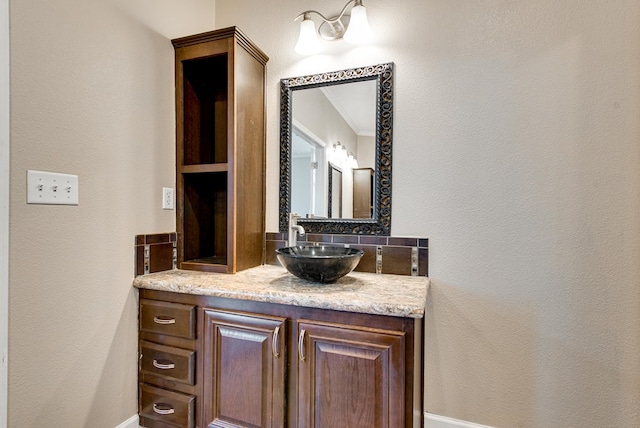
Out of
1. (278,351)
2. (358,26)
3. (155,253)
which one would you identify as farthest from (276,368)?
(358,26)

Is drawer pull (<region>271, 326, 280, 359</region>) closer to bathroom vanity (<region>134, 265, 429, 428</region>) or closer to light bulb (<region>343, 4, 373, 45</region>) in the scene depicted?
bathroom vanity (<region>134, 265, 429, 428</region>)

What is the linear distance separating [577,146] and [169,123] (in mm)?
2007

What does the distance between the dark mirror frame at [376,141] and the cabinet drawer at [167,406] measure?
1018 millimetres

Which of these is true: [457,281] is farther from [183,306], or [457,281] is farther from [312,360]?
[183,306]

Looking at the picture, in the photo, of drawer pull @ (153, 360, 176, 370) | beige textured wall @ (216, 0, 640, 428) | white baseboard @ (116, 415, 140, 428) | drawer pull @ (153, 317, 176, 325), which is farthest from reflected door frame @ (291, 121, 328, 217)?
white baseboard @ (116, 415, 140, 428)

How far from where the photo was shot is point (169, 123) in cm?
171

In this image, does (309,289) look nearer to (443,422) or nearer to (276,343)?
(276,343)

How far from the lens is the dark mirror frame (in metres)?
1.63

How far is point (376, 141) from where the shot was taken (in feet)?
5.41

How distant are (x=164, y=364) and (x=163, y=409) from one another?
0.71 ft

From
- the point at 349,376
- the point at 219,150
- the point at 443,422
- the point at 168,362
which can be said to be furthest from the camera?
the point at 219,150

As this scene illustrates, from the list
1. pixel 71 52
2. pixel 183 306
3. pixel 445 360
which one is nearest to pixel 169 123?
pixel 71 52

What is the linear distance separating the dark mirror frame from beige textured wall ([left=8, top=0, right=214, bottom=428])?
660 mm

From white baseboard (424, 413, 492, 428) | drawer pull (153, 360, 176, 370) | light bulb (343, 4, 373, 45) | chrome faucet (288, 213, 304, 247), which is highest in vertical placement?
light bulb (343, 4, 373, 45)
